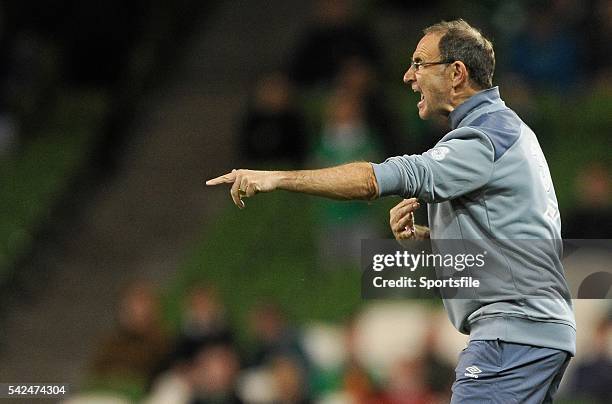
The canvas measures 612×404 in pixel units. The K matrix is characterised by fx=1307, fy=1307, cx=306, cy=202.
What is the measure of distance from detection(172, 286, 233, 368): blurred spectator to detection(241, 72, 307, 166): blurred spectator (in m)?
1.17

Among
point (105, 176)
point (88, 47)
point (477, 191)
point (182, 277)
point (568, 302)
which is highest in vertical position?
point (88, 47)

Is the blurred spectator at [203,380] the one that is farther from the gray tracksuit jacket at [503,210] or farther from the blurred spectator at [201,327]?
the gray tracksuit jacket at [503,210]

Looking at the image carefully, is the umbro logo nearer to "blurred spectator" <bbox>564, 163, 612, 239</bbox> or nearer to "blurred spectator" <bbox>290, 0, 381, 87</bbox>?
"blurred spectator" <bbox>564, 163, 612, 239</bbox>

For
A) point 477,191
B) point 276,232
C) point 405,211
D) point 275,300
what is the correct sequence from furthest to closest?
1. point 276,232
2. point 275,300
3. point 405,211
4. point 477,191

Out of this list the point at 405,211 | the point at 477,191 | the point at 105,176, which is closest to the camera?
the point at 477,191

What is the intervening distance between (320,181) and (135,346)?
4517mm

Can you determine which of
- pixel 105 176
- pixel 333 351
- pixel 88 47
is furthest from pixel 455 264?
pixel 88 47

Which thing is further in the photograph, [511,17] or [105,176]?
[105,176]

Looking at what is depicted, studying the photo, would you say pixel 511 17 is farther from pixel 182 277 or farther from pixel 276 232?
pixel 182 277

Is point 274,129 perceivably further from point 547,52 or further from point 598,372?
point 598,372

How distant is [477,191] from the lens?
12.8ft

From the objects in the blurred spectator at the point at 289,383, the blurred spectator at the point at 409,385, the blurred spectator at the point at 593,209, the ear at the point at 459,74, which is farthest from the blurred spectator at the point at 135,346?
the ear at the point at 459,74

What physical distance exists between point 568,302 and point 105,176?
6.79 m

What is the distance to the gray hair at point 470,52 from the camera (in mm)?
4047
